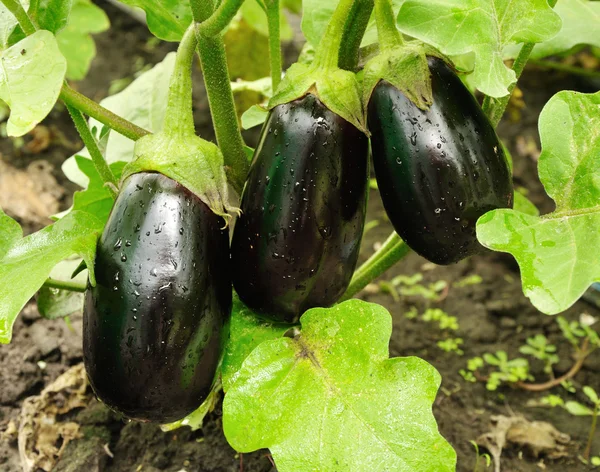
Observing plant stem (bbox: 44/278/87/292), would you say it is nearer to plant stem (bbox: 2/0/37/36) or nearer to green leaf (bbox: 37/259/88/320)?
green leaf (bbox: 37/259/88/320)

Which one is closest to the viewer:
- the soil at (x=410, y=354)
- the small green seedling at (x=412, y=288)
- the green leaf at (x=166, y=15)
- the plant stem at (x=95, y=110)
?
the plant stem at (x=95, y=110)

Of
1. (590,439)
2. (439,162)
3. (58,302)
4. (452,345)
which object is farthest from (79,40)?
(590,439)

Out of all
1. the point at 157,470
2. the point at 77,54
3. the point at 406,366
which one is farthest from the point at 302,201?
the point at 77,54

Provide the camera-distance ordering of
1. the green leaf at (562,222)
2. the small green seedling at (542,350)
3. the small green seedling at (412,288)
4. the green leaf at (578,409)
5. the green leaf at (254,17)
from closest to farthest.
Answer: the green leaf at (562,222) < the green leaf at (578,409) < the small green seedling at (542,350) < the small green seedling at (412,288) < the green leaf at (254,17)

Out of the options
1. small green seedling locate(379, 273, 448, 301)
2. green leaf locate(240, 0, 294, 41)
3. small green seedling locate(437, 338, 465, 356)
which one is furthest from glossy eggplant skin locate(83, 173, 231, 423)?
green leaf locate(240, 0, 294, 41)

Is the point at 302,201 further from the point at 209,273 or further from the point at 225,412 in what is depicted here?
the point at 225,412

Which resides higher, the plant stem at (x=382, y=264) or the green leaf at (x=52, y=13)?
the green leaf at (x=52, y=13)

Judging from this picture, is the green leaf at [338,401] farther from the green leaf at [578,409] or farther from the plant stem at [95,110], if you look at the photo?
the green leaf at [578,409]

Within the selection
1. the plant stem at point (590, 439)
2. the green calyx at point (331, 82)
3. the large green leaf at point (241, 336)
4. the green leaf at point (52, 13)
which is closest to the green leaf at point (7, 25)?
the green leaf at point (52, 13)
